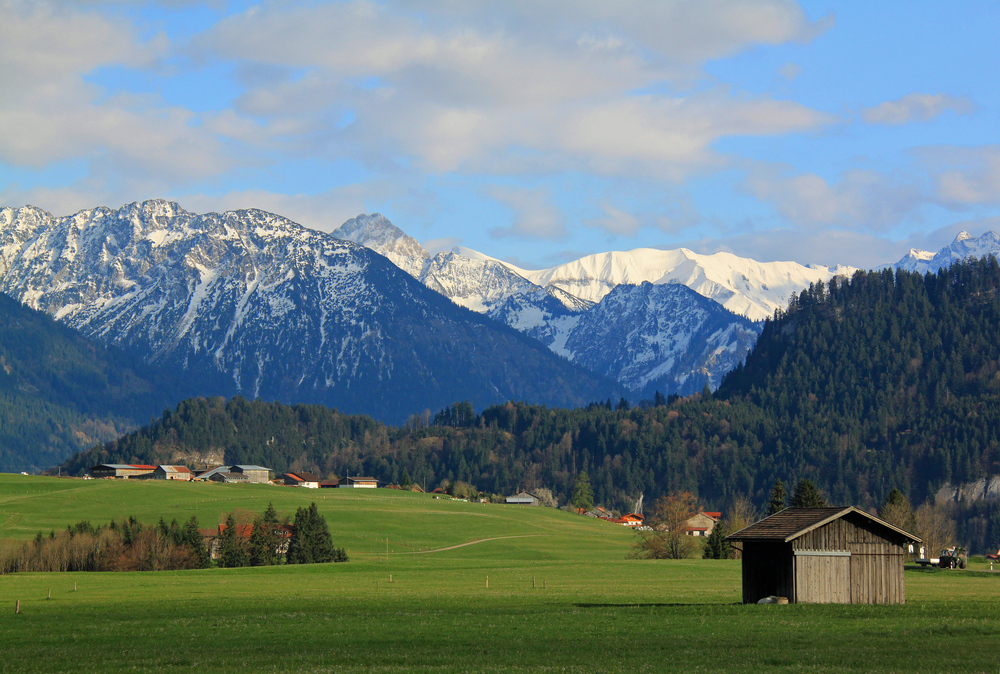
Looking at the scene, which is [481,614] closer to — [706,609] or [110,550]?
[706,609]

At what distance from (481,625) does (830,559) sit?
20850mm

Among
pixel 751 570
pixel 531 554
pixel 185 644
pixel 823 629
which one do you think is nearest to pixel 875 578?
pixel 751 570

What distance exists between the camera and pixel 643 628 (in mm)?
50438

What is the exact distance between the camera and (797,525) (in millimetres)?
61562

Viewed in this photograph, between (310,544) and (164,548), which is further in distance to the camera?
(310,544)

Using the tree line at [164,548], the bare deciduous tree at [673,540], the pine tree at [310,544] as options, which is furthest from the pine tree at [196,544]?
the bare deciduous tree at [673,540]

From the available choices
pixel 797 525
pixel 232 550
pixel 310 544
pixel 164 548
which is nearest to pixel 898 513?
pixel 310 544

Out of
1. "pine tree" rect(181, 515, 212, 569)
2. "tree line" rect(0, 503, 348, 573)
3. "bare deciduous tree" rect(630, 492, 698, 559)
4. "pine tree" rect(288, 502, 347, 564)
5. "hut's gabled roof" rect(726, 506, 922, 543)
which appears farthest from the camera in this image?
"bare deciduous tree" rect(630, 492, 698, 559)

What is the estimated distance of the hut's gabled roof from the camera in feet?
199

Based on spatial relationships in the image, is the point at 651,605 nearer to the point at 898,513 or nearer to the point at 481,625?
the point at 481,625

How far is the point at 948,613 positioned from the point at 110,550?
98.9 meters

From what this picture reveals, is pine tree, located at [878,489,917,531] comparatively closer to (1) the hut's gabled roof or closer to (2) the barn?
(2) the barn

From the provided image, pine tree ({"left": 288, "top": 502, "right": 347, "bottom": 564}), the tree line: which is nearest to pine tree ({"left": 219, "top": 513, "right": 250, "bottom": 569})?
the tree line

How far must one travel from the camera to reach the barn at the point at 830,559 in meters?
60.7
